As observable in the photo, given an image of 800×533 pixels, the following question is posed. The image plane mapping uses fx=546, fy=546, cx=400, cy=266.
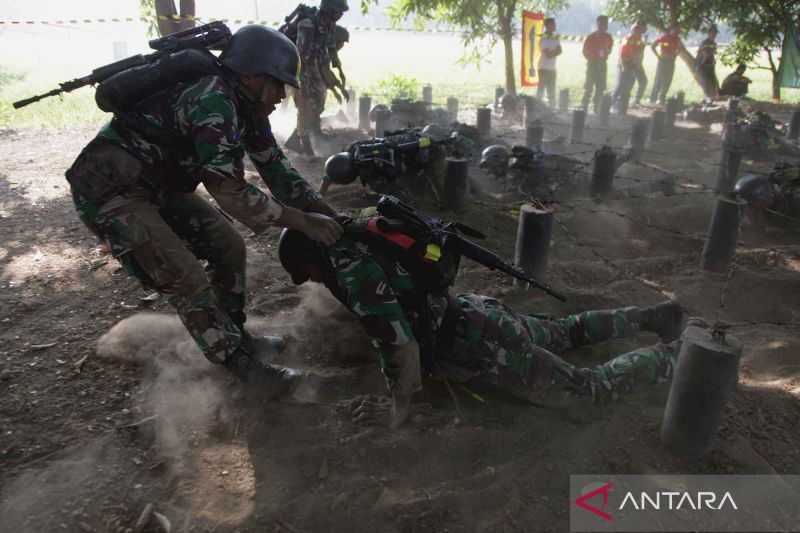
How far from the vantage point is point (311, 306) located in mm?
4277

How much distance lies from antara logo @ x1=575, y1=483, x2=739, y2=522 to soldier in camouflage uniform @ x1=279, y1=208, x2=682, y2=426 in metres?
0.65

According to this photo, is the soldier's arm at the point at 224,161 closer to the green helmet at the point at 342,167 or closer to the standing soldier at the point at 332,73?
the green helmet at the point at 342,167

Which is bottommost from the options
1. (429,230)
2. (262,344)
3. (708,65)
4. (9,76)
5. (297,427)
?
(297,427)

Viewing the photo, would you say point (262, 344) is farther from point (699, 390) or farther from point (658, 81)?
point (658, 81)

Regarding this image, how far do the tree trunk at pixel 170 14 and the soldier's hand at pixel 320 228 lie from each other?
6.77m

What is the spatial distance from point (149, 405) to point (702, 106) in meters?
14.8

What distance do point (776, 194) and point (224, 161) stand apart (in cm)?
635

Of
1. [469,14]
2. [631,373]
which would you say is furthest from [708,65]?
[631,373]

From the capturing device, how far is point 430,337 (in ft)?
9.68

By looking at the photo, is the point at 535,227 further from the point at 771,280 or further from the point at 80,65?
the point at 80,65

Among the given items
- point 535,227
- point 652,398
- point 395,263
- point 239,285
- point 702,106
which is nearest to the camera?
point 395,263

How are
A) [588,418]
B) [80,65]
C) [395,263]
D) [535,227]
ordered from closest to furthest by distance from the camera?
[395,263], [588,418], [535,227], [80,65]

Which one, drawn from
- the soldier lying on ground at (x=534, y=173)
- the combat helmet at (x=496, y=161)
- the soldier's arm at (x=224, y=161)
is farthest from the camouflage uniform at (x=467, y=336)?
the combat helmet at (x=496, y=161)

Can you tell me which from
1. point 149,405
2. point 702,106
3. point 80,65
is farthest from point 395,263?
point 80,65
